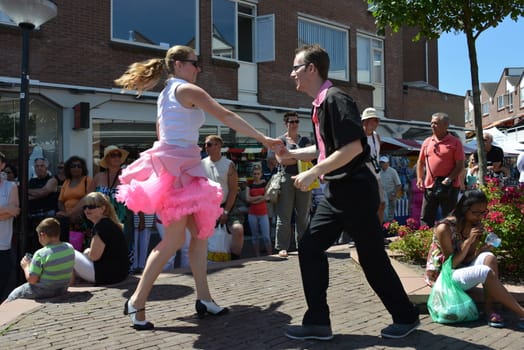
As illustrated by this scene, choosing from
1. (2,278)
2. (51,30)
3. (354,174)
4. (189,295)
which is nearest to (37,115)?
(51,30)

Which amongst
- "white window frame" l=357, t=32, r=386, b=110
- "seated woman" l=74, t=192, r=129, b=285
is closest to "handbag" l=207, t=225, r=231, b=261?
"seated woman" l=74, t=192, r=129, b=285

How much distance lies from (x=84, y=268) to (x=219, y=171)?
2242 millimetres

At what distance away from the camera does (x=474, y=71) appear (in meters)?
6.94

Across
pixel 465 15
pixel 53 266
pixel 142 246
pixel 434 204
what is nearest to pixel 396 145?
pixel 465 15

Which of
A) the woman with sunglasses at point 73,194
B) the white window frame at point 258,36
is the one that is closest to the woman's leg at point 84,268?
the woman with sunglasses at point 73,194

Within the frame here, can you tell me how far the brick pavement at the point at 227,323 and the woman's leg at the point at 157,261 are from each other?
23 centimetres

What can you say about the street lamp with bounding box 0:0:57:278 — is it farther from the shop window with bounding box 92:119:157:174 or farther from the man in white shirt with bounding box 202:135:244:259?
the shop window with bounding box 92:119:157:174

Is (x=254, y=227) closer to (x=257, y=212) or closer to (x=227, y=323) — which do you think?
(x=257, y=212)

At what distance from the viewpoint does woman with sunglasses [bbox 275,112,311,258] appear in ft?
23.0

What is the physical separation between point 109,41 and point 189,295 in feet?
30.3

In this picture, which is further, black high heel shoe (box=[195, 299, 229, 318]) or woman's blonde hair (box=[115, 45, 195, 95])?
black high heel shoe (box=[195, 299, 229, 318])

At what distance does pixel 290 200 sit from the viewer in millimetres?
7078

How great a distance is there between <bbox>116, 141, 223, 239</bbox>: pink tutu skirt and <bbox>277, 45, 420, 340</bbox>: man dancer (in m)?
0.81

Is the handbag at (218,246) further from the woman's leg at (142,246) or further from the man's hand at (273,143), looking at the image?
the man's hand at (273,143)
